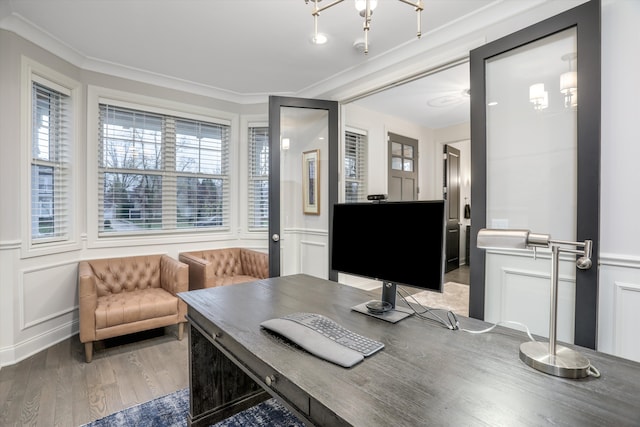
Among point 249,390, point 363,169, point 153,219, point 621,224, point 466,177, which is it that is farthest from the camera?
point 466,177

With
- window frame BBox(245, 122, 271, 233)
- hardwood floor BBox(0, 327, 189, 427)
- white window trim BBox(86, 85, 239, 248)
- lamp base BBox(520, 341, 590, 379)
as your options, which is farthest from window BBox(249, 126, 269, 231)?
lamp base BBox(520, 341, 590, 379)

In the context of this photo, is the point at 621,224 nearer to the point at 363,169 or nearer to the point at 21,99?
the point at 363,169

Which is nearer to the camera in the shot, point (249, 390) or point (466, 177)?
point (249, 390)

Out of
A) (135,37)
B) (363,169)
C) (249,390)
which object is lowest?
(249,390)

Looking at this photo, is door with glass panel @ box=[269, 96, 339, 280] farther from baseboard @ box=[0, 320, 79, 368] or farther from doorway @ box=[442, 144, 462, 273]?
doorway @ box=[442, 144, 462, 273]

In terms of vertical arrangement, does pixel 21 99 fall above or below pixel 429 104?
below

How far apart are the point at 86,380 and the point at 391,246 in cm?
251

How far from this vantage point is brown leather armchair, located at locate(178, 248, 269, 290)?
3587 millimetres

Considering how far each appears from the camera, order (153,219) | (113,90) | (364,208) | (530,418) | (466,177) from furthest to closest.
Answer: (466,177)
(153,219)
(113,90)
(364,208)
(530,418)

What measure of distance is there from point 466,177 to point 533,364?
6.55 m

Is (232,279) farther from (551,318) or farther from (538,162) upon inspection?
(551,318)

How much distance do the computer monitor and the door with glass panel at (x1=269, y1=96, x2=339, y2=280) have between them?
1934 millimetres

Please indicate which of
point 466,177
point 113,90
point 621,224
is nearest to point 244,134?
point 113,90

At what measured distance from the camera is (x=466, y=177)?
272 inches
